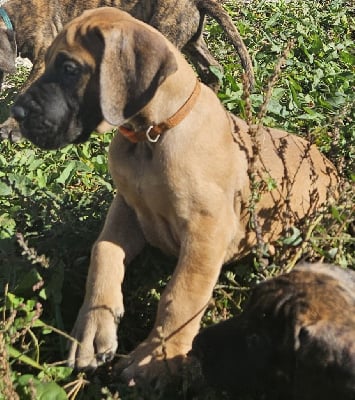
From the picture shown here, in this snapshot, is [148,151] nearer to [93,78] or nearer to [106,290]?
[93,78]

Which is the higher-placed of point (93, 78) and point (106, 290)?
point (93, 78)

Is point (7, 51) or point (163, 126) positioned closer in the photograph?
point (163, 126)

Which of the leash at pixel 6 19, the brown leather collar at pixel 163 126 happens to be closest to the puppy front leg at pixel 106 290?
the brown leather collar at pixel 163 126

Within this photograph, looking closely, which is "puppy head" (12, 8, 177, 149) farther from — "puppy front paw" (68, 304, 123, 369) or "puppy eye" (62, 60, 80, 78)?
"puppy front paw" (68, 304, 123, 369)

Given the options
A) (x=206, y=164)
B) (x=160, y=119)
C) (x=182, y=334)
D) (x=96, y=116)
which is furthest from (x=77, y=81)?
(x=182, y=334)

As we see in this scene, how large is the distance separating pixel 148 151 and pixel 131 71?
17.0 inches

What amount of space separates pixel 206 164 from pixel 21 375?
125cm

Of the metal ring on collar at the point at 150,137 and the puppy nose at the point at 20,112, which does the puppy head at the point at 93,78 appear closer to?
the puppy nose at the point at 20,112

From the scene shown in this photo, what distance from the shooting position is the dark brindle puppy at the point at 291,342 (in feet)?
8.84

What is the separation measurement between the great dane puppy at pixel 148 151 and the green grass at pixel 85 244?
0.65 feet

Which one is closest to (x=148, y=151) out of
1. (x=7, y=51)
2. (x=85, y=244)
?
(x=85, y=244)

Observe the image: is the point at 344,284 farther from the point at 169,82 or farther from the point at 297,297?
the point at 169,82

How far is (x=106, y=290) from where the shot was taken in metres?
3.62

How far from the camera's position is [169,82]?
3.52 meters
